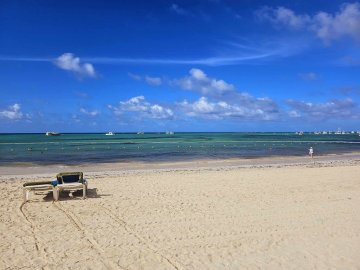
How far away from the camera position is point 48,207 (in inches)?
501

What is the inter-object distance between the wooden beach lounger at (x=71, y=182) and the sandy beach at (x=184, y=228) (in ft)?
1.47

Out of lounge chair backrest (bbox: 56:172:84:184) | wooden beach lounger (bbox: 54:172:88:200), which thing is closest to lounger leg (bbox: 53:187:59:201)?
wooden beach lounger (bbox: 54:172:88:200)

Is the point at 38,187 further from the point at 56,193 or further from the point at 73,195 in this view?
the point at 73,195

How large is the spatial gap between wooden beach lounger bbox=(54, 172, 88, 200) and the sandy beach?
1.47ft

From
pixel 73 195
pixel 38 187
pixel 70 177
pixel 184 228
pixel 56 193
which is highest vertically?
pixel 70 177

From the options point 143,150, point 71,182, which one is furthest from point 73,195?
point 143,150

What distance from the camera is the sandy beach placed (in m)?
7.95

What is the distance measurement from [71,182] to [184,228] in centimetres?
688

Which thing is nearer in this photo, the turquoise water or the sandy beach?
the sandy beach

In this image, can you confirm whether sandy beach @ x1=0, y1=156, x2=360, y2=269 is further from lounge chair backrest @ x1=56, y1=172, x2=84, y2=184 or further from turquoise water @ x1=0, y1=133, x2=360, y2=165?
turquoise water @ x1=0, y1=133, x2=360, y2=165

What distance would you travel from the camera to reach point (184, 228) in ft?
33.7

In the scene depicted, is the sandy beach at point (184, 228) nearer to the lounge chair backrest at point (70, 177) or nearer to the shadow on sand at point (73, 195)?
the shadow on sand at point (73, 195)

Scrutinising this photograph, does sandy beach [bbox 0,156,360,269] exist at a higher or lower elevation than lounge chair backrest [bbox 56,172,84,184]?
lower

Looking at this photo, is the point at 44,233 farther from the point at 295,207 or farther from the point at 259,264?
the point at 295,207
